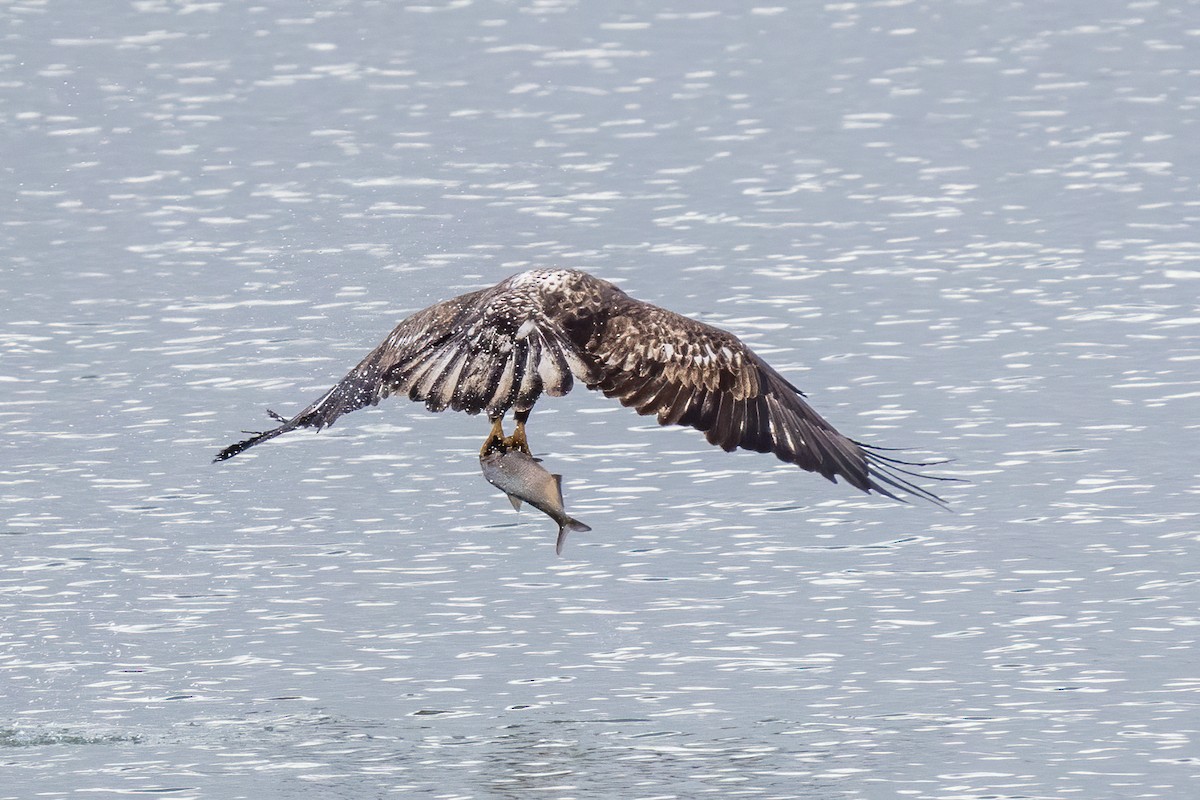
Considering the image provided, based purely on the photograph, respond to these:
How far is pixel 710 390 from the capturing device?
1325cm

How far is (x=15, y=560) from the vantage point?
51.8ft

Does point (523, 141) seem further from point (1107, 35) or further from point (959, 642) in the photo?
point (959, 642)

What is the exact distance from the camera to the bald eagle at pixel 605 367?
1268 centimetres

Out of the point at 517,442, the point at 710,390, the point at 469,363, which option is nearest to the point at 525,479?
the point at 517,442

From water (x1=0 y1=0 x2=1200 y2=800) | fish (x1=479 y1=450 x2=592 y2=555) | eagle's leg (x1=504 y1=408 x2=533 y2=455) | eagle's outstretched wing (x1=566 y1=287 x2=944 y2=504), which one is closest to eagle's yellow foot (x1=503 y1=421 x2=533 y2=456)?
eagle's leg (x1=504 y1=408 x2=533 y2=455)

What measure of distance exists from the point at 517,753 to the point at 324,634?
222 centimetres

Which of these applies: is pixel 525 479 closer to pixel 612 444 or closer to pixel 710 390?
pixel 710 390

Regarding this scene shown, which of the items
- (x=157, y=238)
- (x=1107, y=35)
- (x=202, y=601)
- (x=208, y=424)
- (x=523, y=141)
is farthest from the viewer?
(x=1107, y=35)

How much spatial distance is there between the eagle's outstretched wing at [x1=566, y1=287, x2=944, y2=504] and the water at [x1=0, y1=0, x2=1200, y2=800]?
126 centimetres

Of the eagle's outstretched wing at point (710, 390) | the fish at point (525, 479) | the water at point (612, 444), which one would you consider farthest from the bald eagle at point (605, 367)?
the water at point (612, 444)

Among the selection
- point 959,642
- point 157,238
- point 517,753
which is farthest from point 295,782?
point 157,238

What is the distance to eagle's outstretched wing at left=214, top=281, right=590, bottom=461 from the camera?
40.6 feet

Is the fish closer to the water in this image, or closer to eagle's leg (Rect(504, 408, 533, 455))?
eagle's leg (Rect(504, 408, 533, 455))

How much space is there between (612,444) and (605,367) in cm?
490
